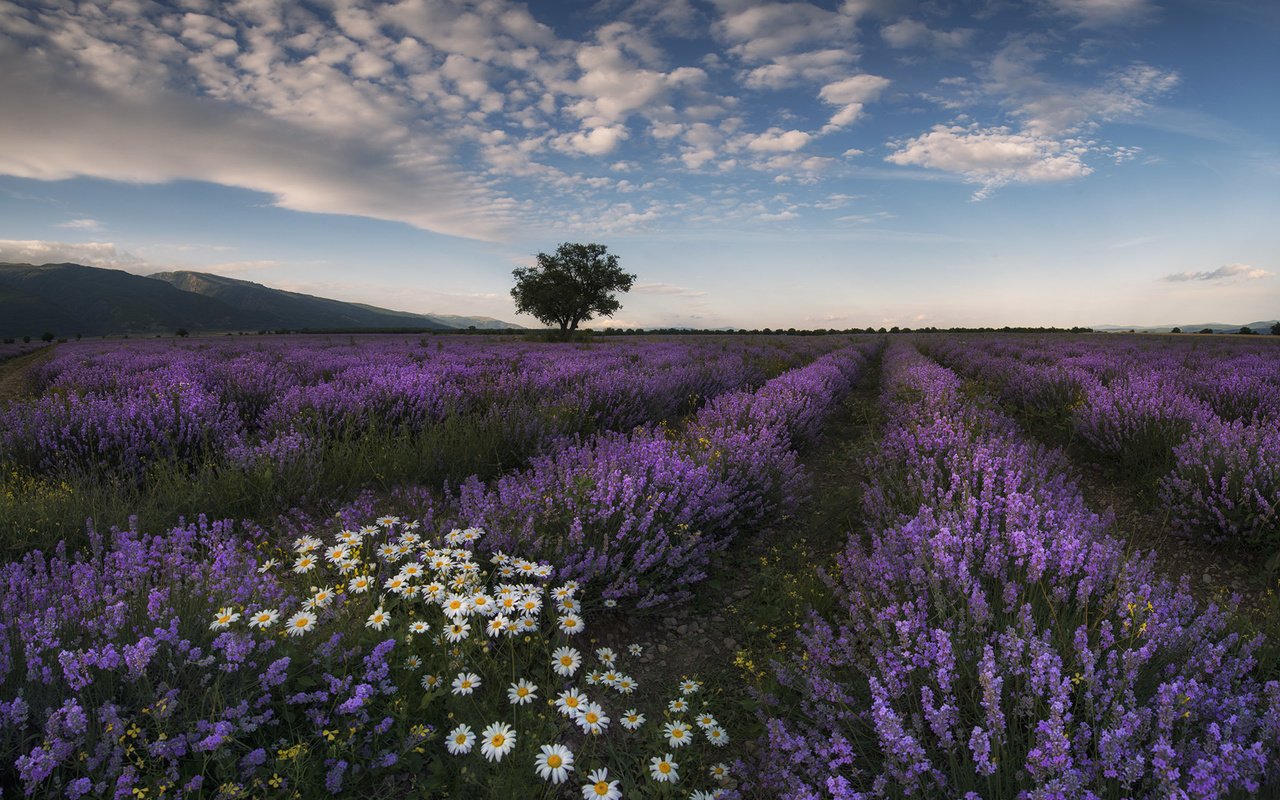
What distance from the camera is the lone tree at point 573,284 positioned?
4047 centimetres

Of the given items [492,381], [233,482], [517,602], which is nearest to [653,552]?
[517,602]

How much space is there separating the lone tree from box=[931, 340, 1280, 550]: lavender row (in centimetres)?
3408

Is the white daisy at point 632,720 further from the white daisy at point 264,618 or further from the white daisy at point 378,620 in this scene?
the white daisy at point 264,618

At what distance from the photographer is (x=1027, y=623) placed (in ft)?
5.47

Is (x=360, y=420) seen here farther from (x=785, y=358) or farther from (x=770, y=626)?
(x=785, y=358)

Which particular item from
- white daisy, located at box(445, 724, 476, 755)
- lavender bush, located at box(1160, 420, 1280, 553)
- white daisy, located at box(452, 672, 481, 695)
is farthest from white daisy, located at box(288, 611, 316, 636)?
lavender bush, located at box(1160, 420, 1280, 553)

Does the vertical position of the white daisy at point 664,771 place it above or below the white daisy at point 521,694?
below

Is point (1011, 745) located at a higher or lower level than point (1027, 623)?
lower

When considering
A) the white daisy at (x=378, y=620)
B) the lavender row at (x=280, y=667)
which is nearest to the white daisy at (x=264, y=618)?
the lavender row at (x=280, y=667)

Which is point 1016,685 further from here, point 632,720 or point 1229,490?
point 1229,490

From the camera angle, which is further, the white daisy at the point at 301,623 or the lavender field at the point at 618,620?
the white daisy at the point at 301,623

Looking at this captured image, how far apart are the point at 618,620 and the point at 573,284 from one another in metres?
39.7

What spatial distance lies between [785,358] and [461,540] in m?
12.3

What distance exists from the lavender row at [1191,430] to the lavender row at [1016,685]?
1.74 meters
